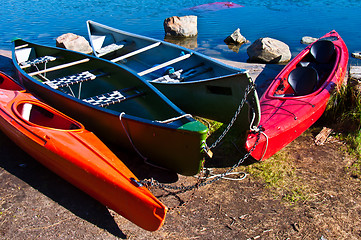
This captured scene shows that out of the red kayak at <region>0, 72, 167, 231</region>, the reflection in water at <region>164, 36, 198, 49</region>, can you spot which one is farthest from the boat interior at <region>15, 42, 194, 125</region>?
the reflection in water at <region>164, 36, 198, 49</region>

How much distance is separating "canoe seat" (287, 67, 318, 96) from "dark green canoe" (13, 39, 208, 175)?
3190 millimetres

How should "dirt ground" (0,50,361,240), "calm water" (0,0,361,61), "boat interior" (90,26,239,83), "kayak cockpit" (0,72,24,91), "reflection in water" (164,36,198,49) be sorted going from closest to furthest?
1. "dirt ground" (0,50,361,240)
2. "kayak cockpit" (0,72,24,91)
3. "boat interior" (90,26,239,83)
4. "reflection in water" (164,36,198,49)
5. "calm water" (0,0,361,61)

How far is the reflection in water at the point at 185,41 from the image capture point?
13.8 meters

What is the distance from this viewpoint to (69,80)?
711cm

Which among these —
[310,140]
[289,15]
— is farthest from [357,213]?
[289,15]

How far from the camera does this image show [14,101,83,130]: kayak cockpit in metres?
5.79

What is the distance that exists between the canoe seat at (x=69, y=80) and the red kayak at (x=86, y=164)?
1072 millimetres

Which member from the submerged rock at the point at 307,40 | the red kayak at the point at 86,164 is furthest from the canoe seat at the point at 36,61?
the submerged rock at the point at 307,40

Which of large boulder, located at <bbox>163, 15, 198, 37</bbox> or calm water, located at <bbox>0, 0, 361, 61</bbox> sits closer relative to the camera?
calm water, located at <bbox>0, 0, 361, 61</bbox>

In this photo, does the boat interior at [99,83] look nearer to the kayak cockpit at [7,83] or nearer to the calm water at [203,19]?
the kayak cockpit at [7,83]

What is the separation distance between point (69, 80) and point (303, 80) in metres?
5.21

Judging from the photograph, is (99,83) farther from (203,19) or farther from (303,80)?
(203,19)

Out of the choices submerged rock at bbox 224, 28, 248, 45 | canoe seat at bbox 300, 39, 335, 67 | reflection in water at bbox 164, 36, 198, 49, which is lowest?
reflection in water at bbox 164, 36, 198, 49

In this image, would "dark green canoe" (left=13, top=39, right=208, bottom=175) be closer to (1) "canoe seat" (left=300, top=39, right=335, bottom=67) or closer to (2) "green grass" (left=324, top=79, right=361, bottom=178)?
(2) "green grass" (left=324, top=79, right=361, bottom=178)
